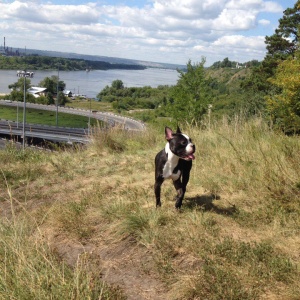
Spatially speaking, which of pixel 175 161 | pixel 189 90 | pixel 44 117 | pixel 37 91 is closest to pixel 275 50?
Result: pixel 189 90

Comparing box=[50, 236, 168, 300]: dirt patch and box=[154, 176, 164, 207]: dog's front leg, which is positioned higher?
box=[154, 176, 164, 207]: dog's front leg

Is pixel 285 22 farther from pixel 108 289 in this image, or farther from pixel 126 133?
pixel 108 289

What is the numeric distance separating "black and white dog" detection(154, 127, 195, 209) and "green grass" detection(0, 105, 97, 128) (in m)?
52.9

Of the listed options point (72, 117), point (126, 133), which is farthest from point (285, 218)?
point (72, 117)

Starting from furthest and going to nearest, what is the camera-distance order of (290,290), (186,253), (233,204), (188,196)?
(188,196) < (233,204) < (186,253) < (290,290)

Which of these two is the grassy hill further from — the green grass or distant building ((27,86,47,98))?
distant building ((27,86,47,98))

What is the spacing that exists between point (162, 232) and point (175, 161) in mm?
941

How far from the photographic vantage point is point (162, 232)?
3.35 m

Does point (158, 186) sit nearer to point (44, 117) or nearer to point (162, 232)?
point (162, 232)

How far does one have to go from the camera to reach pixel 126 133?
10.0 meters

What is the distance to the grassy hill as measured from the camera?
7.91ft

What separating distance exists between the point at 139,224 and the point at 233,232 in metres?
1.02

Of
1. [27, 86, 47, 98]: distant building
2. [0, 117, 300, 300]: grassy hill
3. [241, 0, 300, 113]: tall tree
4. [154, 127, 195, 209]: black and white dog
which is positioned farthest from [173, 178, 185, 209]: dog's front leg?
[27, 86, 47, 98]: distant building

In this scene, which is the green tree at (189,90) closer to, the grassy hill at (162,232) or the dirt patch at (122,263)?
the grassy hill at (162,232)
